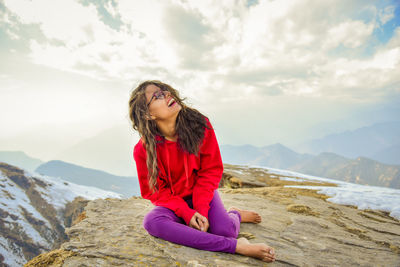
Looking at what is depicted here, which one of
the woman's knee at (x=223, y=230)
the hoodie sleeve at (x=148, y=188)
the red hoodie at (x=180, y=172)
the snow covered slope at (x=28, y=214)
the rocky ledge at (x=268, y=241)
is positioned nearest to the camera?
the rocky ledge at (x=268, y=241)

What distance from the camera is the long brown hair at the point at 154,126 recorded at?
3.77m

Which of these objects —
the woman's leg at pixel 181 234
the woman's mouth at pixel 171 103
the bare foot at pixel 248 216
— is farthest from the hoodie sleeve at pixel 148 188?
the bare foot at pixel 248 216

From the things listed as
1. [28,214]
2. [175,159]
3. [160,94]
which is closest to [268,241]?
[175,159]

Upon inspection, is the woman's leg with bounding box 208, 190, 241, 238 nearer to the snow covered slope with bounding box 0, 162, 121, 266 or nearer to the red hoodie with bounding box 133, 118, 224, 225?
the red hoodie with bounding box 133, 118, 224, 225

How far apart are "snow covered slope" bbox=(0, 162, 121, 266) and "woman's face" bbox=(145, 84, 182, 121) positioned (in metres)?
43.8

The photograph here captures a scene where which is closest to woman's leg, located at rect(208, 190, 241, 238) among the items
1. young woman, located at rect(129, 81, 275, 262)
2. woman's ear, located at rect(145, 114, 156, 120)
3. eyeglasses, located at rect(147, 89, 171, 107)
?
young woman, located at rect(129, 81, 275, 262)

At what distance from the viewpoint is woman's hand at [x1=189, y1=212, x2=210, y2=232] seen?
3.26m

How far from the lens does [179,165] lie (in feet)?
13.0

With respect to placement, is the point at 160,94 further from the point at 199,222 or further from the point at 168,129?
the point at 199,222

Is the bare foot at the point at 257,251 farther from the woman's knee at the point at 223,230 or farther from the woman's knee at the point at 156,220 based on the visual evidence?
the woman's knee at the point at 156,220

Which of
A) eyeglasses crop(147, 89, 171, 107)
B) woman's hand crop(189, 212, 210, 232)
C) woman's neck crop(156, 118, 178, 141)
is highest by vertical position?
eyeglasses crop(147, 89, 171, 107)

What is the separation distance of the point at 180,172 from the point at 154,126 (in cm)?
106

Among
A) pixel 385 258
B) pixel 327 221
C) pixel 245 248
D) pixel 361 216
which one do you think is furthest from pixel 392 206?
pixel 245 248

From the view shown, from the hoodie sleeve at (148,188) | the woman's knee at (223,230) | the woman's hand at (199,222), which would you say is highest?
the hoodie sleeve at (148,188)
